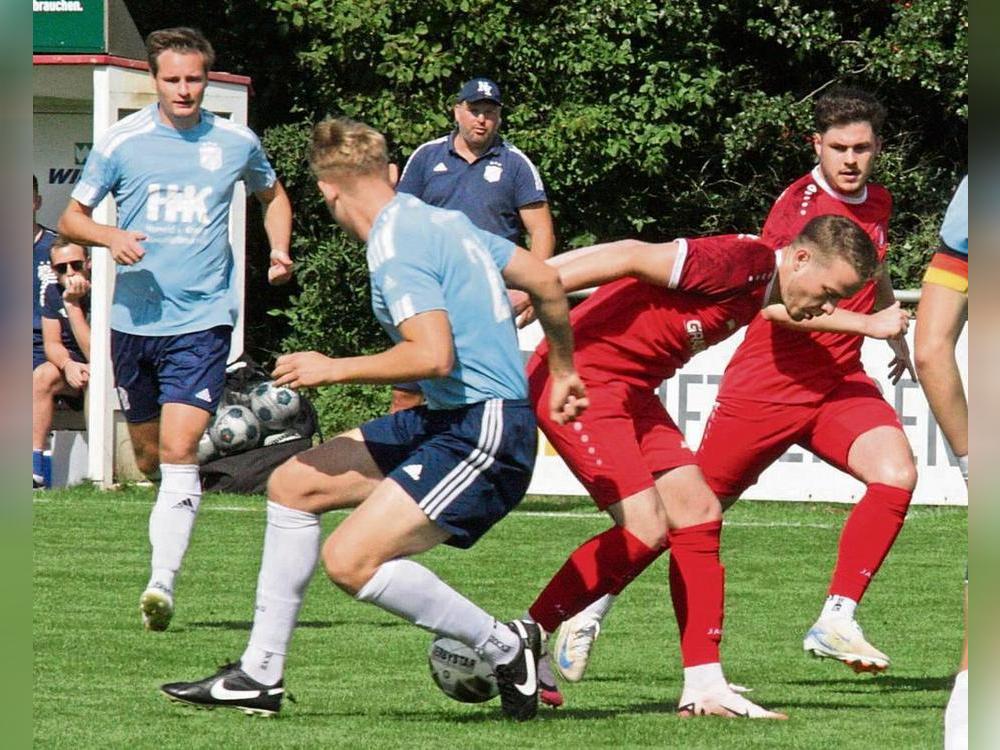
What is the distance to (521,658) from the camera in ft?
15.9

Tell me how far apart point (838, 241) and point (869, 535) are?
1.20 metres

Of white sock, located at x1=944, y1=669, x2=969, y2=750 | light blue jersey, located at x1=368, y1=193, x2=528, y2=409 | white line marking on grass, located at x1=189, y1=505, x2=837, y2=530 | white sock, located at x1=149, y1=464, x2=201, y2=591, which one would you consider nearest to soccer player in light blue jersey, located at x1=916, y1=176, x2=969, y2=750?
white sock, located at x1=944, y1=669, x2=969, y2=750

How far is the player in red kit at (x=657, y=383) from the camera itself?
16.9ft

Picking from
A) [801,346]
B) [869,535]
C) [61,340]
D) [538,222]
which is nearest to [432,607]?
[869,535]

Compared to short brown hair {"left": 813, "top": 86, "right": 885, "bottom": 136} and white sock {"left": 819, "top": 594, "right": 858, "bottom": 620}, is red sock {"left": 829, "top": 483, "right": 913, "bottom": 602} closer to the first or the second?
white sock {"left": 819, "top": 594, "right": 858, "bottom": 620}

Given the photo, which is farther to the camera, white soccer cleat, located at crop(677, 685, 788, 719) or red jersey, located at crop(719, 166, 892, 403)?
red jersey, located at crop(719, 166, 892, 403)

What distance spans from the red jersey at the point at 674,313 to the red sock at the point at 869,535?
920mm

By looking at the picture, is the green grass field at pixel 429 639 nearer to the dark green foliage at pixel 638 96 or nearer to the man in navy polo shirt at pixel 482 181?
the man in navy polo shirt at pixel 482 181

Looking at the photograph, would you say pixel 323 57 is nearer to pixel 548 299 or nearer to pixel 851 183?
pixel 851 183

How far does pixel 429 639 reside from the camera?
6715 mm

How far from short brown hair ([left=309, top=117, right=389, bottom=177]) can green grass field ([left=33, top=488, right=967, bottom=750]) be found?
147 cm

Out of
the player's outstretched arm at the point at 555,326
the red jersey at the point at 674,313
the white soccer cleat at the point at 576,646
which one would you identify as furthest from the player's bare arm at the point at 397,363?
the white soccer cleat at the point at 576,646

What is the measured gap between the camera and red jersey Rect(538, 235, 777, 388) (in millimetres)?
5246

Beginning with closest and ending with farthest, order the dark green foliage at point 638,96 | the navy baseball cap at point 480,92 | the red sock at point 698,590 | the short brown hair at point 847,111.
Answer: the red sock at point 698,590, the short brown hair at point 847,111, the navy baseball cap at point 480,92, the dark green foliage at point 638,96
